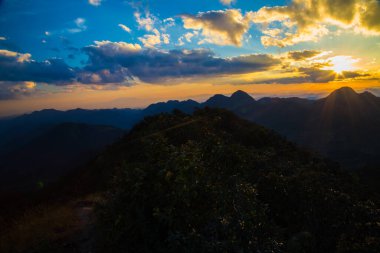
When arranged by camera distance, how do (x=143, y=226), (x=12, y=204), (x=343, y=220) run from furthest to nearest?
(x=12, y=204), (x=343, y=220), (x=143, y=226)

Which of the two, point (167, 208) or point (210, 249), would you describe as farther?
point (167, 208)

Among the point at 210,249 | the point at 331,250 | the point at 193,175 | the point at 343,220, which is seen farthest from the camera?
the point at 343,220

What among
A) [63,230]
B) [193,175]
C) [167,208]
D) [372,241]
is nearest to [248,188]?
[193,175]

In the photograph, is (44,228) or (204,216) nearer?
(204,216)

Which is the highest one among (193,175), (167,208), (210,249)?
(193,175)

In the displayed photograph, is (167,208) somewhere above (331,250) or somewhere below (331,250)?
above

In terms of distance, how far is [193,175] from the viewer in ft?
29.2

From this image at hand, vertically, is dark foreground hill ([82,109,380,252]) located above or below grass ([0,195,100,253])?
above

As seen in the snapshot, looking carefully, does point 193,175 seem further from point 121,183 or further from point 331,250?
point 331,250

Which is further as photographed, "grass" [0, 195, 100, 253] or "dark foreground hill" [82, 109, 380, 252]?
"grass" [0, 195, 100, 253]

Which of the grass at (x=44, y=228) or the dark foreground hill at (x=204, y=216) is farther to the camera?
the grass at (x=44, y=228)

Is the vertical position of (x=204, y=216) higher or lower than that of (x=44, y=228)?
higher

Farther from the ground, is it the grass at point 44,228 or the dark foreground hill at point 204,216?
the dark foreground hill at point 204,216

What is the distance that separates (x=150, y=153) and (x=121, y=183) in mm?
1950
